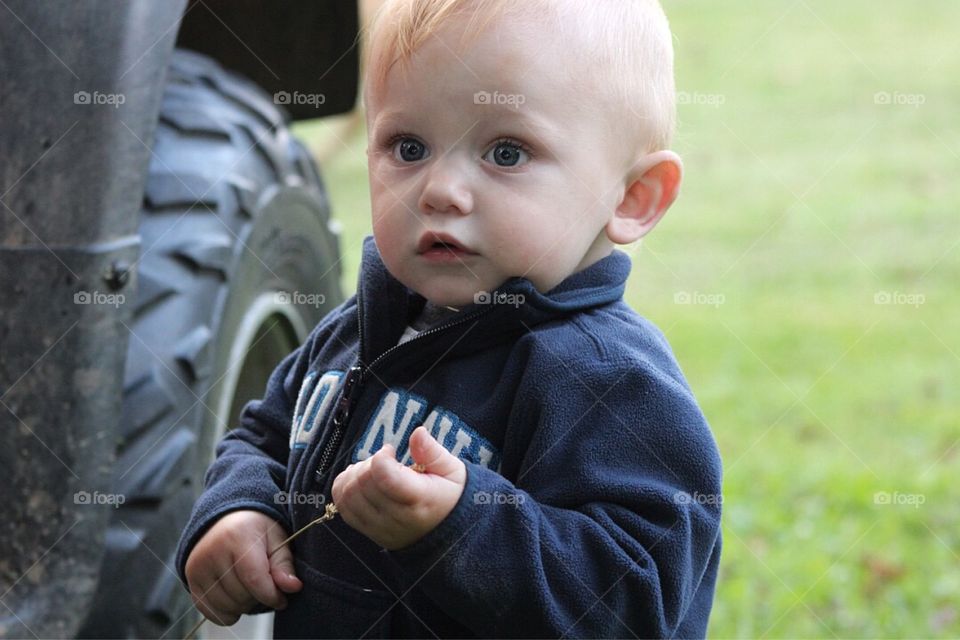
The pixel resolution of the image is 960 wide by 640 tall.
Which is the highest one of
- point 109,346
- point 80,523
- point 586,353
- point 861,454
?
point 586,353

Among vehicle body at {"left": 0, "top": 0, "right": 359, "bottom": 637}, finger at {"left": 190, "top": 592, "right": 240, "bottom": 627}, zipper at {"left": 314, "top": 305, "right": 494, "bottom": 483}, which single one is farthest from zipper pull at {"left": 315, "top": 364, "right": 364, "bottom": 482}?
vehicle body at {"left": 0, "top": 0, "right": 359, "bottom": 637}

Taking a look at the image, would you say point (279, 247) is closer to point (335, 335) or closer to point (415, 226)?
point (335, 335)

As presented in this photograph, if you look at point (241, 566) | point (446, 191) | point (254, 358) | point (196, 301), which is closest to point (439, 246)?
point (446, 191)

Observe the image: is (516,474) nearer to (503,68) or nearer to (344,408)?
(344,408)

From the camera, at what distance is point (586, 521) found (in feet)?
4.54

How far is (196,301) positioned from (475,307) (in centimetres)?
79

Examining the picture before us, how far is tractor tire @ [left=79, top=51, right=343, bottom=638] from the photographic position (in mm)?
1999

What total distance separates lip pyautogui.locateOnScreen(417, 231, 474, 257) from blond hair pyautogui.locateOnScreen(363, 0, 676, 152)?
192 millimetres

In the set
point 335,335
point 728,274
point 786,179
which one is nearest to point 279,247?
point 335,335

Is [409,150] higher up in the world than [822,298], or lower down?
higher up

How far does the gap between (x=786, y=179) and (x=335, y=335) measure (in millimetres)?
5965

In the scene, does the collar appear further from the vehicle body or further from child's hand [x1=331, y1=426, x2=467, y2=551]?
the vehicle body

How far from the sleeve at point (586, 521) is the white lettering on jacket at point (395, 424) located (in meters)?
0.05

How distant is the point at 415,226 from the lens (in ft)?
4.83
